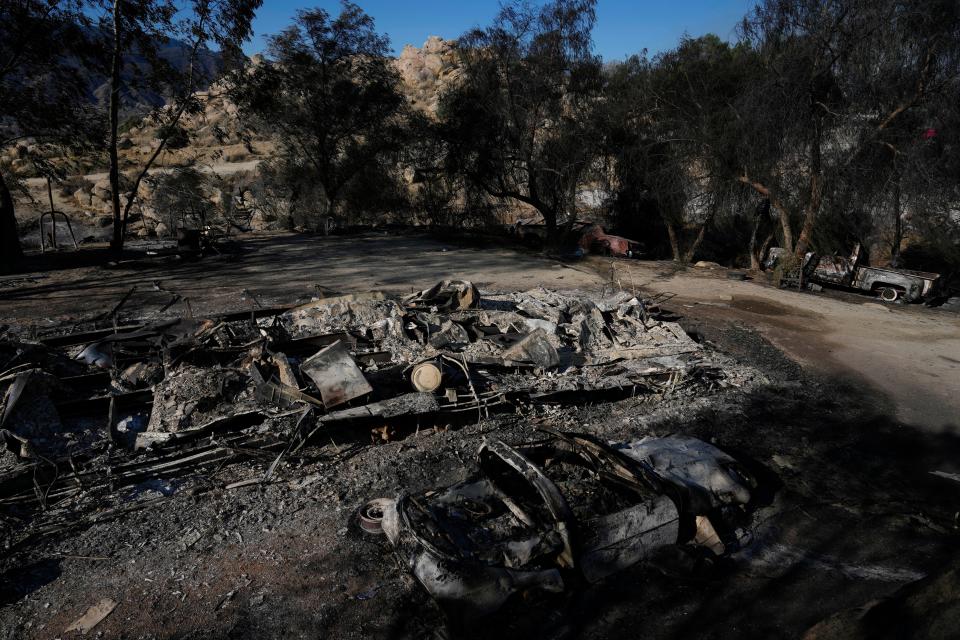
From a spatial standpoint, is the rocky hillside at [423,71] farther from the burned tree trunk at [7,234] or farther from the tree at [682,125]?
the burned tree trunk at [7,234]

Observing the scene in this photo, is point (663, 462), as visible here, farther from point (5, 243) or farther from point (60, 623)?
point (5, 243)

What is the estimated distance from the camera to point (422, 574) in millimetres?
3191

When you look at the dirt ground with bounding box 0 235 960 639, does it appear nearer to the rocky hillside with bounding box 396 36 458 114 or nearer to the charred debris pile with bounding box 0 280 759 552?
the charred debris pile with bounding box 0 280 759 552

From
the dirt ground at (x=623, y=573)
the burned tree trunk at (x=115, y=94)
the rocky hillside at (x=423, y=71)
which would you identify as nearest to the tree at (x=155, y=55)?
the burned tree trunk at (x=115, y=94)

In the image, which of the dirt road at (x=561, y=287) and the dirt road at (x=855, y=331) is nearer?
the dirt road at (x=855, y=331)

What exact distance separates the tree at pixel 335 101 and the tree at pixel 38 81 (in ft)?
19.4

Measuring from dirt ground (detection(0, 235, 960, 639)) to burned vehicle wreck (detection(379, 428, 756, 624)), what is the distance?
11.8 inches

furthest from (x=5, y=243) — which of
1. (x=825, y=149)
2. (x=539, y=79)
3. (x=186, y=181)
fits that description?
(x=825, y=149)

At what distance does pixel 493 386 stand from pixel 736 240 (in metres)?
15.2

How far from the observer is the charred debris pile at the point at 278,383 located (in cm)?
481

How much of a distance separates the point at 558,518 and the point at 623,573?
89 cm

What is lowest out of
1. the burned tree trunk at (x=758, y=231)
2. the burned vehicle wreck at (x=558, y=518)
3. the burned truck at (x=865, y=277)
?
the burned vehicle wreck at (x=558, y=518)

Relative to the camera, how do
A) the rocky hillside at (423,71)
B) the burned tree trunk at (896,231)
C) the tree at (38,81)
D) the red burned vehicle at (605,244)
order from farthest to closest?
the rocky hillside at (423,71)
the red burned vehicle at (605,244)
the burned tree trunk at (896,231)
the tree at (38,81)

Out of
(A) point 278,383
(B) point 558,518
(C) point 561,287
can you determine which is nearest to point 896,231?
(C) point 561,287
